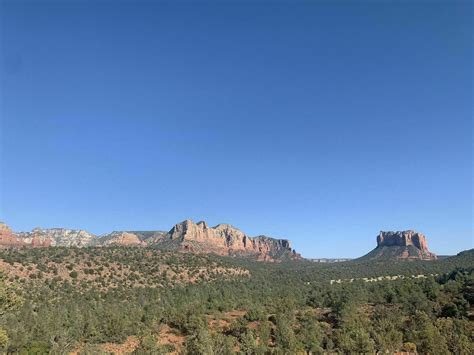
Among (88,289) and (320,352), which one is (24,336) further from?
(88,289)

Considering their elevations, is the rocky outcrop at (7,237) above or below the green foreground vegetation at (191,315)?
above

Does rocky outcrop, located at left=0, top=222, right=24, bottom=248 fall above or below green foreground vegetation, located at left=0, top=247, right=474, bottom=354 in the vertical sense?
above

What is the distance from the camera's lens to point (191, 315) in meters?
51.8

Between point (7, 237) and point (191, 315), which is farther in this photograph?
point (7, 237)

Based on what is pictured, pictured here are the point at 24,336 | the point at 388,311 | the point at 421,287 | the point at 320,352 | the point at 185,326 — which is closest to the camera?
the point at 24,336

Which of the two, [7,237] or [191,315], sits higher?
[7,237]

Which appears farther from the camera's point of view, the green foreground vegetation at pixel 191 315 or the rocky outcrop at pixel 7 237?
the rocky outcrop at pixel 7 237

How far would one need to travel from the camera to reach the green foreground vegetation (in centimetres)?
3669

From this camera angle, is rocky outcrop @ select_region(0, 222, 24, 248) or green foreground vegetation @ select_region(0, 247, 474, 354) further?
rocky outcrop @ select_region(0, 222, 24, 248)

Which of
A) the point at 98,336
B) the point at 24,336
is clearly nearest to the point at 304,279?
the point at 98,336

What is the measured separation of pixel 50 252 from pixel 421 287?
290ft

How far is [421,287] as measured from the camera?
7512 cm

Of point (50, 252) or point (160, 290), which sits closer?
point (160, 290)

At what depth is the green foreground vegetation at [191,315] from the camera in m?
36.7
